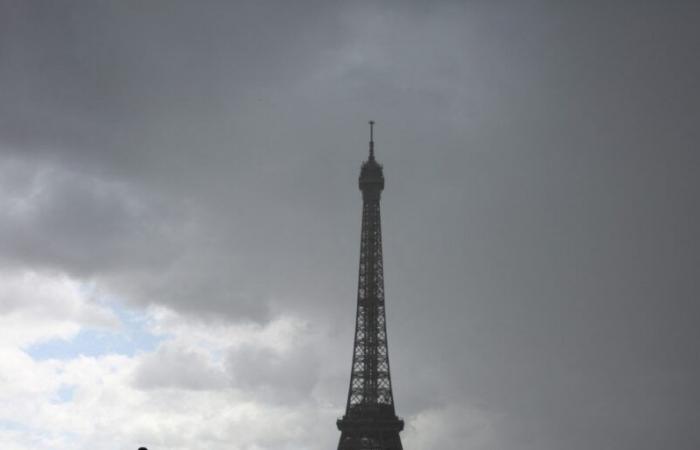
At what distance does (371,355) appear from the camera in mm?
180000

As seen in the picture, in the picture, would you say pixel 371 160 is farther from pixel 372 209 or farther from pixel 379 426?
pixel 379 426

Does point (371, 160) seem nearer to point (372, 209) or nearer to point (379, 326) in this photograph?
point (372, 209)

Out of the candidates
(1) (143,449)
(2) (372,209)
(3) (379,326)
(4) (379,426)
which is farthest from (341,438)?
(1) (143,449)

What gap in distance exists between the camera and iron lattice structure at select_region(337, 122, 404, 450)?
176 metres

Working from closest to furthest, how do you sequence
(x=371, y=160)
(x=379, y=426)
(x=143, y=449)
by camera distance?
1. (x=143, y=449)
2. (x=379, y=426)
3. (x=371, y=160)

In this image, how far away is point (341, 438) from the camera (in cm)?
17762

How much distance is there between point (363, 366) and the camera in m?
179

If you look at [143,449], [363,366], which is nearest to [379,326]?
[363,366]

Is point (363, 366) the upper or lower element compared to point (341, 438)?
upper

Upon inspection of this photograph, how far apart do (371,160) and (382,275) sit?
2093cm

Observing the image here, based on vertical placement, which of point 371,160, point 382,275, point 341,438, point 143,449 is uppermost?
point 371,160

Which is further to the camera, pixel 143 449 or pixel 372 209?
pixel 372 209

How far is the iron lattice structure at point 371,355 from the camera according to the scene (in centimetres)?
17600

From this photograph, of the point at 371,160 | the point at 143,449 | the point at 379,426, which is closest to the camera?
the point at 143,449
